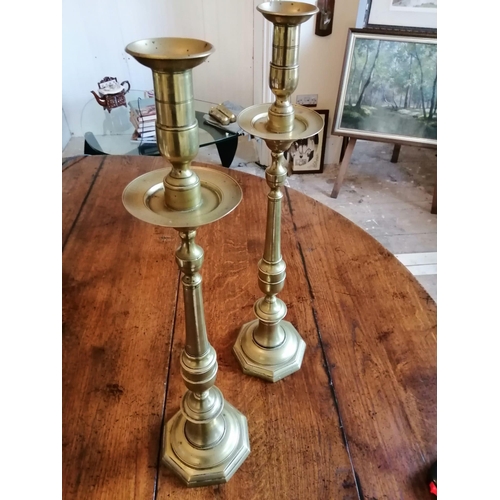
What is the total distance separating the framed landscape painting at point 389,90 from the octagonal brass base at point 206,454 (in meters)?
1.79

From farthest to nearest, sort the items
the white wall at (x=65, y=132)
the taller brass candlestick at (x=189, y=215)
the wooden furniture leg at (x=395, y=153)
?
1. the white wall at (x=65, y=132)
2. the wooden furniture leg at (x=395, y=153)
3. the taller brass candlestick at (x=189, y=215)

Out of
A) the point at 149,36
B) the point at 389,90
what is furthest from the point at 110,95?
the point at 389,90

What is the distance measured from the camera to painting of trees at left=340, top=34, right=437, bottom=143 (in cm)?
197

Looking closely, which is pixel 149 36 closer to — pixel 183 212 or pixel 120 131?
pixel 120 131

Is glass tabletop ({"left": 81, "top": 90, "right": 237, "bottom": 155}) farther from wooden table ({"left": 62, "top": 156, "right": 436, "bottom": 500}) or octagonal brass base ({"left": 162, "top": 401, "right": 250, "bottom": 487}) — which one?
octagonal brass base ({"left": 162, "top": 401, "right": 250, "bottom": 487})

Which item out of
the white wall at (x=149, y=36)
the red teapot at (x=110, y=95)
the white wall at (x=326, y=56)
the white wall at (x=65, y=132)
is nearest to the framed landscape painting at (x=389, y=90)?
the white wall at (x=326, y=56)

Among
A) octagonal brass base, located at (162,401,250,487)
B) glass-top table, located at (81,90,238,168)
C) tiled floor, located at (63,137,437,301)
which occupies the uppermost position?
octagonal brass base, located at (162,401,250,487)

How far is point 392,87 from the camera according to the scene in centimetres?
207

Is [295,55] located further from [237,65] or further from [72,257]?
[237,65]

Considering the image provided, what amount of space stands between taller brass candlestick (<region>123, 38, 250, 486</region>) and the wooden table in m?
0.03

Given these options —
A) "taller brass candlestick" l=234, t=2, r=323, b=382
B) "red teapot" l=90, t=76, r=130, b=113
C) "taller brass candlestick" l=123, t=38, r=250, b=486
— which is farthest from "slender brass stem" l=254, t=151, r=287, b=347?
"red teapot" l=90, t=76, r=130, b=113

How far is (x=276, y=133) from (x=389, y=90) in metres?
1.72

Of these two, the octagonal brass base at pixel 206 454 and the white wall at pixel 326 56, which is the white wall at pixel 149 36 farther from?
the octagonal brass base at pixel 206 454

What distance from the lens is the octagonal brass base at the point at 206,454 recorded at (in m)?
0.59
